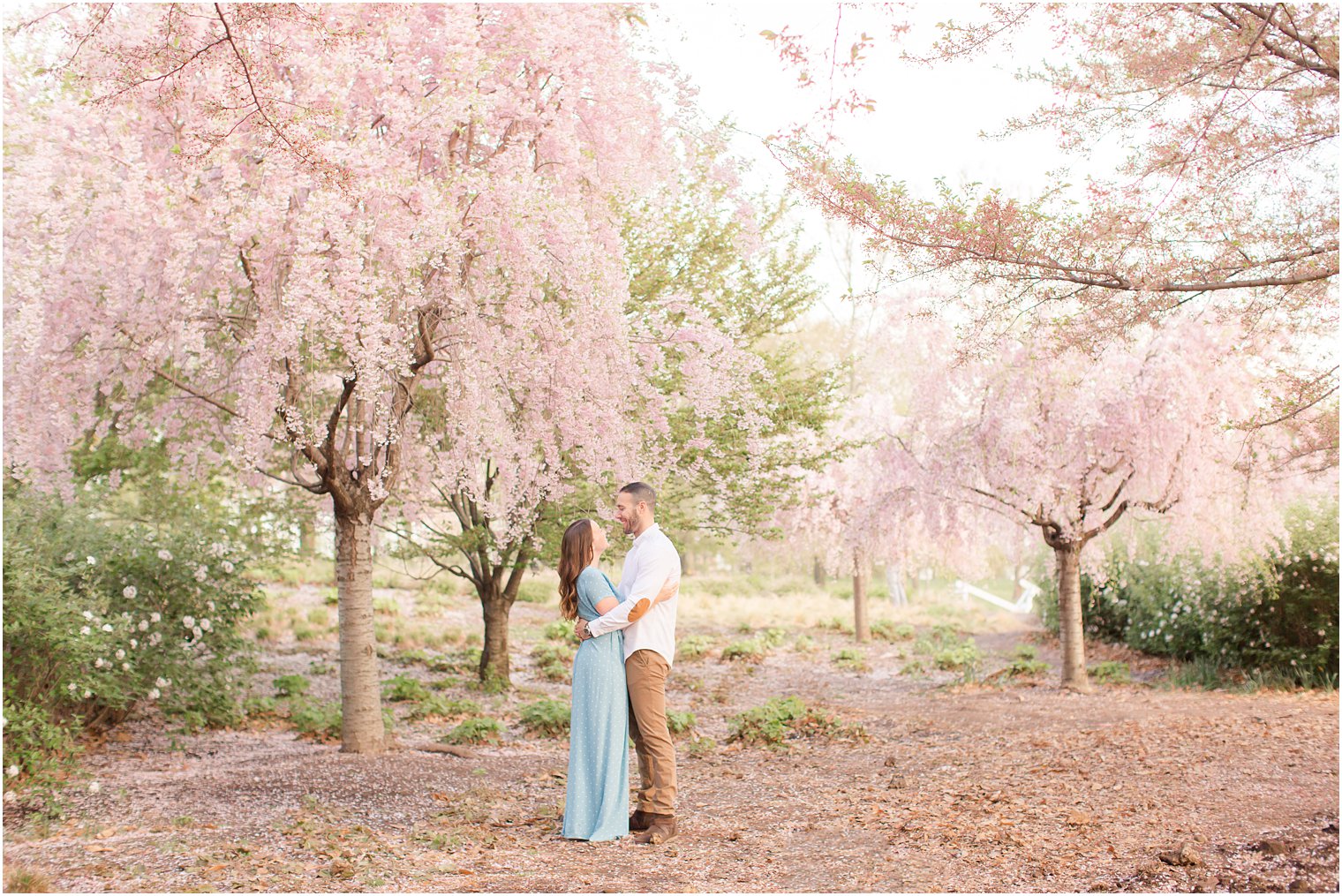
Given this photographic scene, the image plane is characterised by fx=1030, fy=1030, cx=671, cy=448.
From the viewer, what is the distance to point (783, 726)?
9.17 m

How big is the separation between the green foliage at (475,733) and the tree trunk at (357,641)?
3.18ft

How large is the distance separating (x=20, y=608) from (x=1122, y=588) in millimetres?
14871

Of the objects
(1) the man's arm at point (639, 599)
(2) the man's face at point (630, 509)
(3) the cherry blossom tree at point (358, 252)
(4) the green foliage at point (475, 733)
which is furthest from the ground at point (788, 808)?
(2) the man's face at point (630, 509)

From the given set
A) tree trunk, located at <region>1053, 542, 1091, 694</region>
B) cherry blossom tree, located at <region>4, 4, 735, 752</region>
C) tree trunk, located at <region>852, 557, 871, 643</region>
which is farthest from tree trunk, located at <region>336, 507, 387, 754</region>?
tree trunk, located at <region>852, 557, 871, 643</region>

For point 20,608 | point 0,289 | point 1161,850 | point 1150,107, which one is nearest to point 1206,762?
point 1161,850

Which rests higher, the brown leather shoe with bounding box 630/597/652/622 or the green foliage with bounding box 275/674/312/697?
the brown leather shoe with bounding box 630/597/652/622

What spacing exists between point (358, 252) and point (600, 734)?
314 centimetres

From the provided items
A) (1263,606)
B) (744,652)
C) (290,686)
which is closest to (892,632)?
(744,652)

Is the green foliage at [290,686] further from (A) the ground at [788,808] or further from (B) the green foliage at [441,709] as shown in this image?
(B) the green foliage at [441,709]

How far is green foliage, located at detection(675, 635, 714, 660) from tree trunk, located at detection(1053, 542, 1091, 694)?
623cm

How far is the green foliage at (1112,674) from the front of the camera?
527 inches

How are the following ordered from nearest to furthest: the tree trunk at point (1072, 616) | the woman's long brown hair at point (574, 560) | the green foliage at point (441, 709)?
1. the woman's long brown hair at point (574, 560)
2. the green foliage at point (441, 709)
3. the tree trunk at point (1072, 616)

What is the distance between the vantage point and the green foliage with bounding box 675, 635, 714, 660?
16.7m

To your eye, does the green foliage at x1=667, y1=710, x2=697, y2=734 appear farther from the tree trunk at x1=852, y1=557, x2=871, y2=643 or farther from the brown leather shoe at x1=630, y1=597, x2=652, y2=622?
the tree trunk at x1=852, y1=557, x2=871, y2=643
